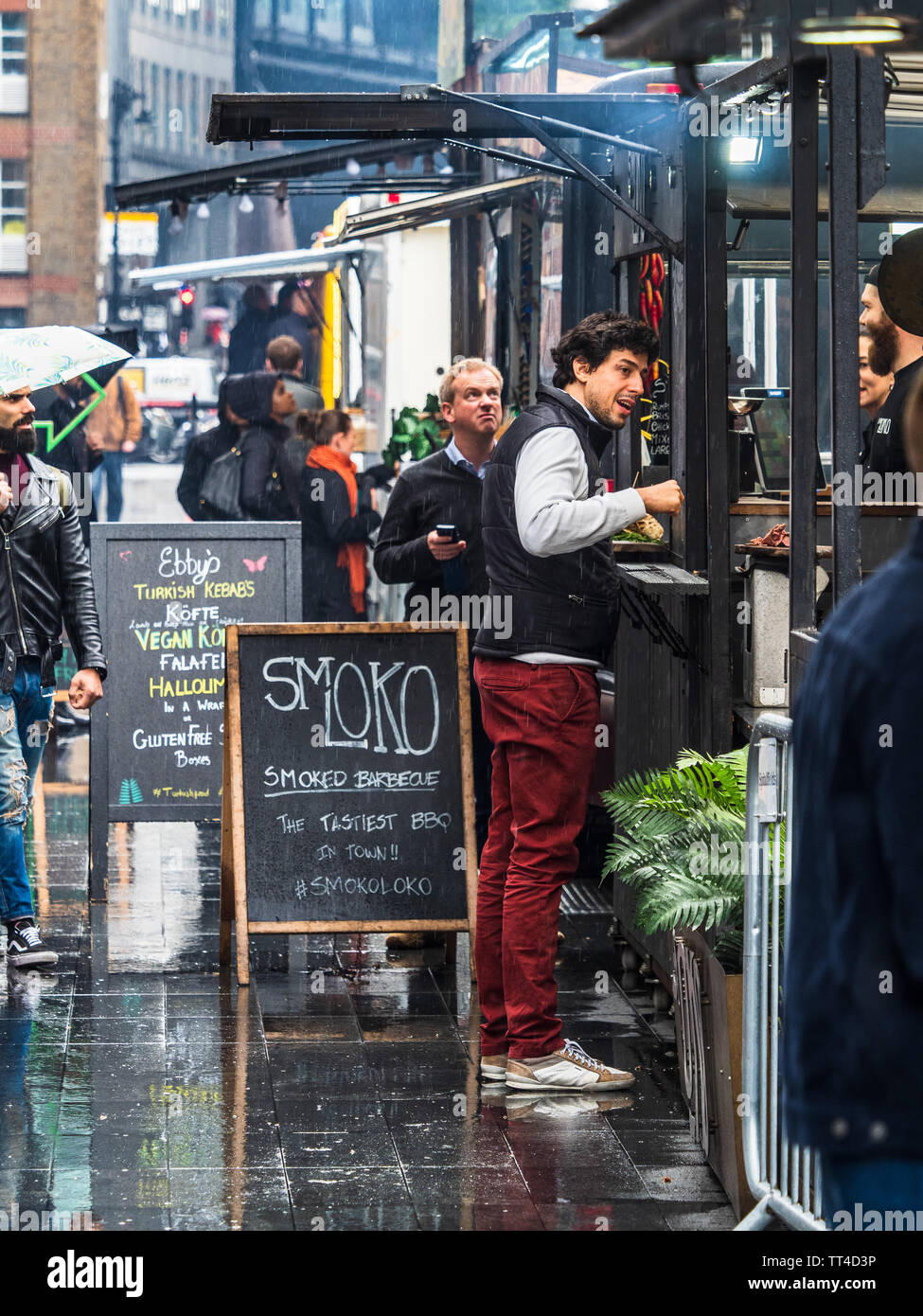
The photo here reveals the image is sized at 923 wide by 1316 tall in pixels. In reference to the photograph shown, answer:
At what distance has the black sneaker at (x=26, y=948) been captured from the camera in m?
6.92

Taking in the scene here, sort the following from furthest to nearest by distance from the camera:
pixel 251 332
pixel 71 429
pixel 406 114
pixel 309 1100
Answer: pixel 251 332 → pixel 71 429 → pixel 406 114 → pixel 309 1100

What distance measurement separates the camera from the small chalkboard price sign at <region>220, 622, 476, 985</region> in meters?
6.88

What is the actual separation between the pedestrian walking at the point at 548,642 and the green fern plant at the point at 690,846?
0.23 m

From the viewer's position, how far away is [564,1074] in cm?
555

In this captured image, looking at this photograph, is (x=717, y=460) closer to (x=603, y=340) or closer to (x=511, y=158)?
(x=603, y=340)

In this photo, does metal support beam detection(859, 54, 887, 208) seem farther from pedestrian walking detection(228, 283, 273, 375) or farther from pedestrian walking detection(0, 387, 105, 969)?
pedestrian walking detection(228, 283, 273, 375)

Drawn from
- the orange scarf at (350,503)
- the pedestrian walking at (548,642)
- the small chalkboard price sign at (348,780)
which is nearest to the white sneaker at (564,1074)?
the pedestrian walking at (548,642)

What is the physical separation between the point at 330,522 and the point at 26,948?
4.96 meters

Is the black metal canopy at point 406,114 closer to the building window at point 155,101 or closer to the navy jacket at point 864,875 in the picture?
the navy jacket at point 864,875

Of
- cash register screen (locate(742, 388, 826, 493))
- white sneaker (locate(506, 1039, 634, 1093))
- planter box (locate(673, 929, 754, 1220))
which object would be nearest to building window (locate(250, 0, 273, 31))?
cash register screen (locate(742, 388, 826, 493))

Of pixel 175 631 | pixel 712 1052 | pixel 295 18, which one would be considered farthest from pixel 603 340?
pixel 295 18

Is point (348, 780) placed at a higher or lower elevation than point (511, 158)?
lower

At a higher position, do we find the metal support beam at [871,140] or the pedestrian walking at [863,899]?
the metal support beam at [871,140]
